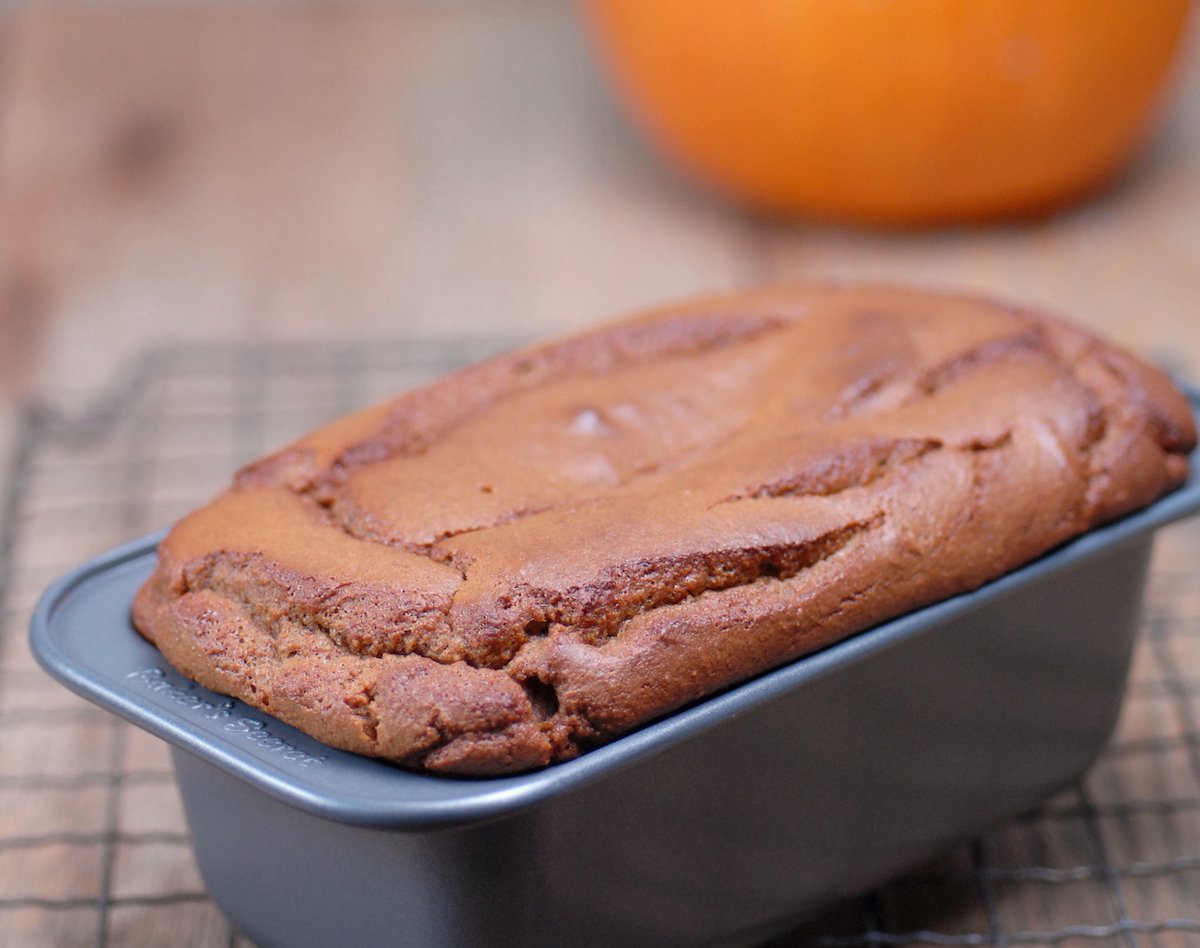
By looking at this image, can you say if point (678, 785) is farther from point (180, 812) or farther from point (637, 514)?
point (180, 812)

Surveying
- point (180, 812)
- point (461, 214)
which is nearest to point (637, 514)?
point (180, 812)

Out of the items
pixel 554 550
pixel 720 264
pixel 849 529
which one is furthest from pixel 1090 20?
pixel 554 550

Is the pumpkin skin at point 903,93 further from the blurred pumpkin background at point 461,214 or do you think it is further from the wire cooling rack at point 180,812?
the wire cooling rack at point 180,812

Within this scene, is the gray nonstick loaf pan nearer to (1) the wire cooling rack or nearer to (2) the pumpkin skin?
(1) the wire cooling rack

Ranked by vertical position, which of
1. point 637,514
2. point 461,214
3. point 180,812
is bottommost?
point 180,812

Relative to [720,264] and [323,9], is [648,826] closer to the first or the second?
[720,264]

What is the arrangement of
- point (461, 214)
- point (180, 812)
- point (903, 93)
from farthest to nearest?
1. point (461, 214)
2. point (903, 93)
3. point (180, 812)

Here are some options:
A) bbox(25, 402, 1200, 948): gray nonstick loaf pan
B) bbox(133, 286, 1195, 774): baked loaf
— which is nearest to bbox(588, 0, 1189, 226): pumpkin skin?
bbox(133, 286, 1195, 774): baked loaf

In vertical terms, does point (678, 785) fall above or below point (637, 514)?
below
